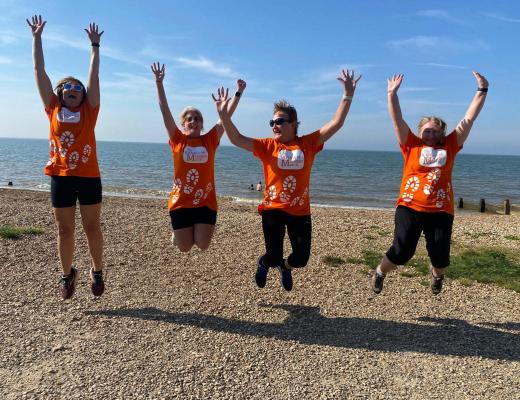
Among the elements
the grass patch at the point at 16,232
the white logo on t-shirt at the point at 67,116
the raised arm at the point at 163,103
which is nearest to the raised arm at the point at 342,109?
the raised arm at the point at 163,103

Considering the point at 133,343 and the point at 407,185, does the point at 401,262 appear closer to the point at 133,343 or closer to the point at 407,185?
the point at 407,185

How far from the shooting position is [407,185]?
582 cm

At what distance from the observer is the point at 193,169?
240 inches

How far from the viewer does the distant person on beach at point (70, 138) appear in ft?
18.3

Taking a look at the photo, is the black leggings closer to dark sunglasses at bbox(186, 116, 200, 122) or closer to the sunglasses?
dark sunglasses at bbox(186, 116, 200, 122)

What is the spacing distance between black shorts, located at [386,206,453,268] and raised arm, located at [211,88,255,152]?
2.16 metres

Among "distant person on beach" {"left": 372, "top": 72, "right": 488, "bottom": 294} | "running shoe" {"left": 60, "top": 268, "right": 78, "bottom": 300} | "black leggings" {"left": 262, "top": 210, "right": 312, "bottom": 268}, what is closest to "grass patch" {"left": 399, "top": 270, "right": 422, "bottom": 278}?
"distant person on beach" {"left": 372, "top": 72, "right": 488, "bottom": 294}

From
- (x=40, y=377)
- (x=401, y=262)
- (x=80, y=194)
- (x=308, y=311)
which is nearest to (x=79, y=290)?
(x=80, y=194)

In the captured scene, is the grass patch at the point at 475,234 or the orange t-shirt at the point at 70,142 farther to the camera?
the grass patch at the point at 475,234

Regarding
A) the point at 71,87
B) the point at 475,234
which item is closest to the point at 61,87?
the point at 71,87

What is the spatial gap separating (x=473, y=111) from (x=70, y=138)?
5111 millimetres

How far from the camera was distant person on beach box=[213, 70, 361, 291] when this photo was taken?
18.6ft

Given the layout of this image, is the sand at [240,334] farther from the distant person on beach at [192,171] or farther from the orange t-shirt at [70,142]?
the orange t-shirt at [70,142]

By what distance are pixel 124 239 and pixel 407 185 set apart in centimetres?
686
